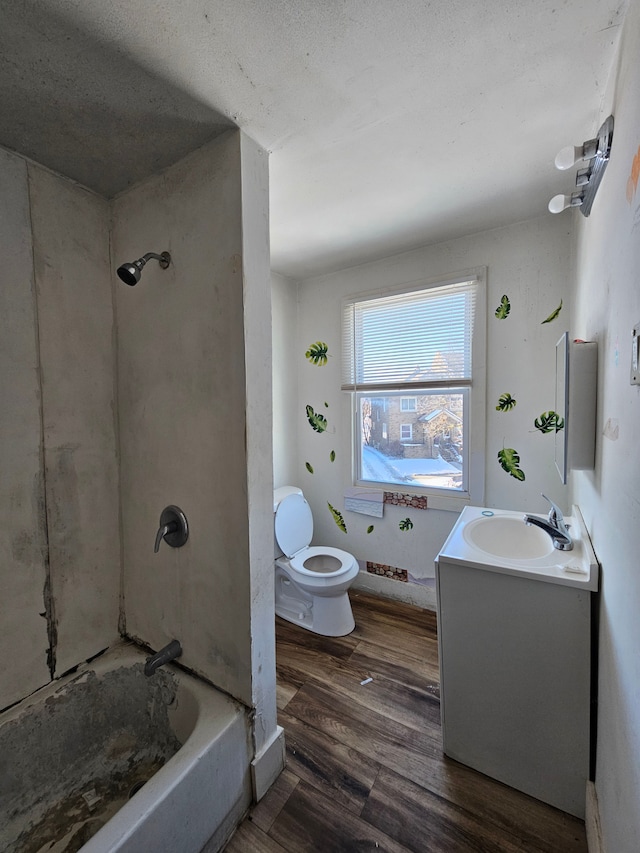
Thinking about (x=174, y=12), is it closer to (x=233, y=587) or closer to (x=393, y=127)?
(x=393, y=127)

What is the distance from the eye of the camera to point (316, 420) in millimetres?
2686

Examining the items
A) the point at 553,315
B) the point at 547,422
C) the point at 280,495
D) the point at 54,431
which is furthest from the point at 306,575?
the point at 553,315

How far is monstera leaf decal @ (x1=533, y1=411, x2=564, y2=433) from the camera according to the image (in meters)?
1.87

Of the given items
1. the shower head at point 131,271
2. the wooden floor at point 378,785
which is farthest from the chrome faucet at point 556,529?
the shower head at point 131,271

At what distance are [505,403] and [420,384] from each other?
20.0 inches

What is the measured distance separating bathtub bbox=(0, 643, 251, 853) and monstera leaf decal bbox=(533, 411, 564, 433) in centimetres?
192

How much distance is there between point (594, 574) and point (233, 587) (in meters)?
1.18

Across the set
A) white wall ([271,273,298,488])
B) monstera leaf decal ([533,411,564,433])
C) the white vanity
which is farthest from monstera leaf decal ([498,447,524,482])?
white wall ([271,273,298,488])

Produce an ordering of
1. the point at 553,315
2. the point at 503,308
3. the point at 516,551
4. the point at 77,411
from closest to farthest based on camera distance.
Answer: the point at 77,411
the point at 516,551
the point at 553,315
the point at 503,308

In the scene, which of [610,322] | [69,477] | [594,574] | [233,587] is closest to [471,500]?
[594,574]

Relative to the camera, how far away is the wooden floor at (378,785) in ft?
3.62

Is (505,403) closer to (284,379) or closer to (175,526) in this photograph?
(284,379)

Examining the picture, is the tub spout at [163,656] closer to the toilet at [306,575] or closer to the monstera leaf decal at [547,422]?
the toilet at [306,575]

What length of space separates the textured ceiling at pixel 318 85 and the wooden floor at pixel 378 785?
2308 mm
